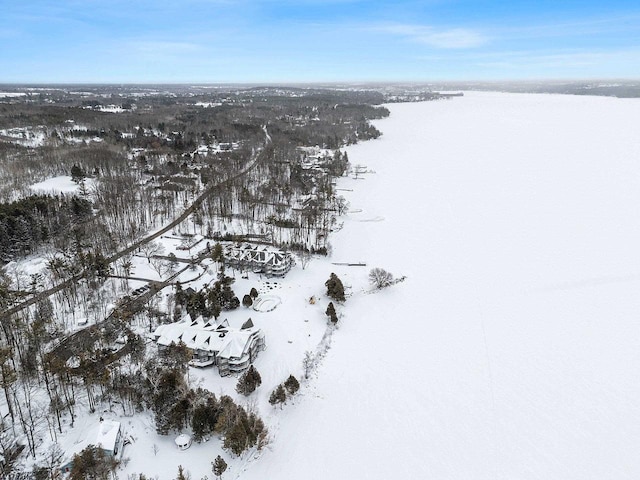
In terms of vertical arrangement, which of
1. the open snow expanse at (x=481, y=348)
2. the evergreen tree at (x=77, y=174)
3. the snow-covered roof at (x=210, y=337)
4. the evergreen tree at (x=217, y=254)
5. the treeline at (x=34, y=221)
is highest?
the evergreen tree at (x=77, y=174)

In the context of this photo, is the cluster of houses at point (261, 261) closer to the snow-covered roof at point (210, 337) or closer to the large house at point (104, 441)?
the snow-covered roof at point (210, 337)

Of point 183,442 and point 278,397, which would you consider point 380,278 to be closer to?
point 278,397

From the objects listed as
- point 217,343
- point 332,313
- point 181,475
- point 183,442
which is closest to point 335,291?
point 332,313

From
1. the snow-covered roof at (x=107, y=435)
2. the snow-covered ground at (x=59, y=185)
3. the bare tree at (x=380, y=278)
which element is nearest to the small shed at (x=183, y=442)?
the snow-covered roof at (x=107, y=435)

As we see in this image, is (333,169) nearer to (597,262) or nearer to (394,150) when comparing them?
(394,150)

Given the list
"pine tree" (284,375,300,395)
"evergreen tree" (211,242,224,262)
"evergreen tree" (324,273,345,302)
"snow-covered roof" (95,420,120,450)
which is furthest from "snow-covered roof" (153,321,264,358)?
"evergreen tree" (211,242,224,262)

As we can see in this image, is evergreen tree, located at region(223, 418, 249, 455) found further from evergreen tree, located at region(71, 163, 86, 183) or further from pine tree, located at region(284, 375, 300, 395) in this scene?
evergreen tree, located at region(71, 163, 86, 183)
